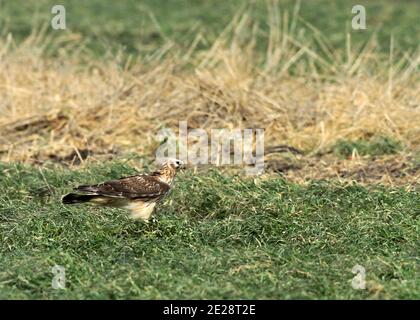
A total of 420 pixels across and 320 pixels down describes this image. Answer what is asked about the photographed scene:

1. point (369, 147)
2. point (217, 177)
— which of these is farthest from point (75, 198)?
point (369, 147)

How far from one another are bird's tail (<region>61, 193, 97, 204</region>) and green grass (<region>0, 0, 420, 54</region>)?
762 centimetres

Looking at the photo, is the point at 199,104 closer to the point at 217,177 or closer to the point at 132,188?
the point at 217,177

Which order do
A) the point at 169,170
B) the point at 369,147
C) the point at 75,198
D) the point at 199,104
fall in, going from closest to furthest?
the point at 75,198 → the point at 169,170 → the point at 369,147 → the point at 199,104

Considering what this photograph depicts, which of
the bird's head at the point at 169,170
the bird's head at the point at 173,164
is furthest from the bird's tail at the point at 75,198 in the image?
the bird's head at the point at 173,164

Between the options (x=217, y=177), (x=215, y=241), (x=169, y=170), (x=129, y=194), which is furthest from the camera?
(x=217, y=177)

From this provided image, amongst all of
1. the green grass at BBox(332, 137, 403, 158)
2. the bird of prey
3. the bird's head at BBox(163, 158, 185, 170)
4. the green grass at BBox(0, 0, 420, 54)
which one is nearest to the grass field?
the green grass at BBox(332, 137, 403, 158)

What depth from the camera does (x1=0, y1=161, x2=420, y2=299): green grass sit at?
5.99m

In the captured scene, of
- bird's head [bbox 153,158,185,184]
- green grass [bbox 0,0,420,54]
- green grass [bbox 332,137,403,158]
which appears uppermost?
green grass [bbox 0,0,420,54]

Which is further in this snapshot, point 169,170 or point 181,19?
point 181,19

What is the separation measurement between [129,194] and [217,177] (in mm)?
1080

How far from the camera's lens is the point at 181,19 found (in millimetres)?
17656

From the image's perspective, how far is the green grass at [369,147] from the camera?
9641mm

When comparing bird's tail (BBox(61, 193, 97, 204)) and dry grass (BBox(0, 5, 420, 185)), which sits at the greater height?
dry grass (BBox(0, 5, 420, 185))

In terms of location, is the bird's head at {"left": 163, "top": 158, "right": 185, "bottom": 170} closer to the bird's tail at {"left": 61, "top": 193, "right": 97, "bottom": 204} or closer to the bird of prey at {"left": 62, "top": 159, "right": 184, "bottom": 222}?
the bird of prey at {"left": 62, "top": 159, "right": 184, "bottom": 222}
